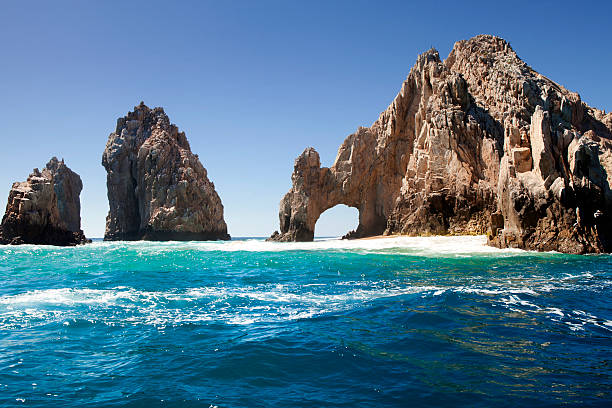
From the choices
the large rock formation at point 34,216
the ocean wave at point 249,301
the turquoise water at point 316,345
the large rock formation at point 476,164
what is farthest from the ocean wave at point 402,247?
the turquoise water at point 316,345

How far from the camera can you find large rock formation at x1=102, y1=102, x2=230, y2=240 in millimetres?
86062

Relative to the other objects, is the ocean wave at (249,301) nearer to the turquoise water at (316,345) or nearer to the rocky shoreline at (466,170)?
the turquoise water at (316,345)

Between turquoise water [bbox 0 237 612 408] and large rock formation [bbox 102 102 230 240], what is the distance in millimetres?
72449

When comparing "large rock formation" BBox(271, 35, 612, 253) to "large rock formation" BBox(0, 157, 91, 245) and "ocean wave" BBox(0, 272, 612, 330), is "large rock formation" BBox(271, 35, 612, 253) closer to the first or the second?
"ocean wave" BBox(0, 272, 612, 330)

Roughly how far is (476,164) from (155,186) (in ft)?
222

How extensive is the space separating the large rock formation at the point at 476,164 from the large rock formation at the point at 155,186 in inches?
1313

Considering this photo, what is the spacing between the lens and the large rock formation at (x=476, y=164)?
2641 centimetres

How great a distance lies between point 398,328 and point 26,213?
6938cm

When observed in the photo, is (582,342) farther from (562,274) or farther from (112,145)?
(112,145)

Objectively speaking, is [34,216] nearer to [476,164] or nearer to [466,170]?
[466,170]

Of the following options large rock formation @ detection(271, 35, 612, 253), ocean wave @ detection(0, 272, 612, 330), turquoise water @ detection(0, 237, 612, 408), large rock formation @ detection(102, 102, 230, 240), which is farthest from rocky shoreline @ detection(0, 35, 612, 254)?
large rock formation @ detection(102, 102, 230, 240)

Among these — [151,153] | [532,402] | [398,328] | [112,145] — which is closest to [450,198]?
[398,328]

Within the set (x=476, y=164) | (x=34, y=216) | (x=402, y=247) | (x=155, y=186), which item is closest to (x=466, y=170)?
(x=476, y=164)

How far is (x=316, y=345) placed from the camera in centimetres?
787
